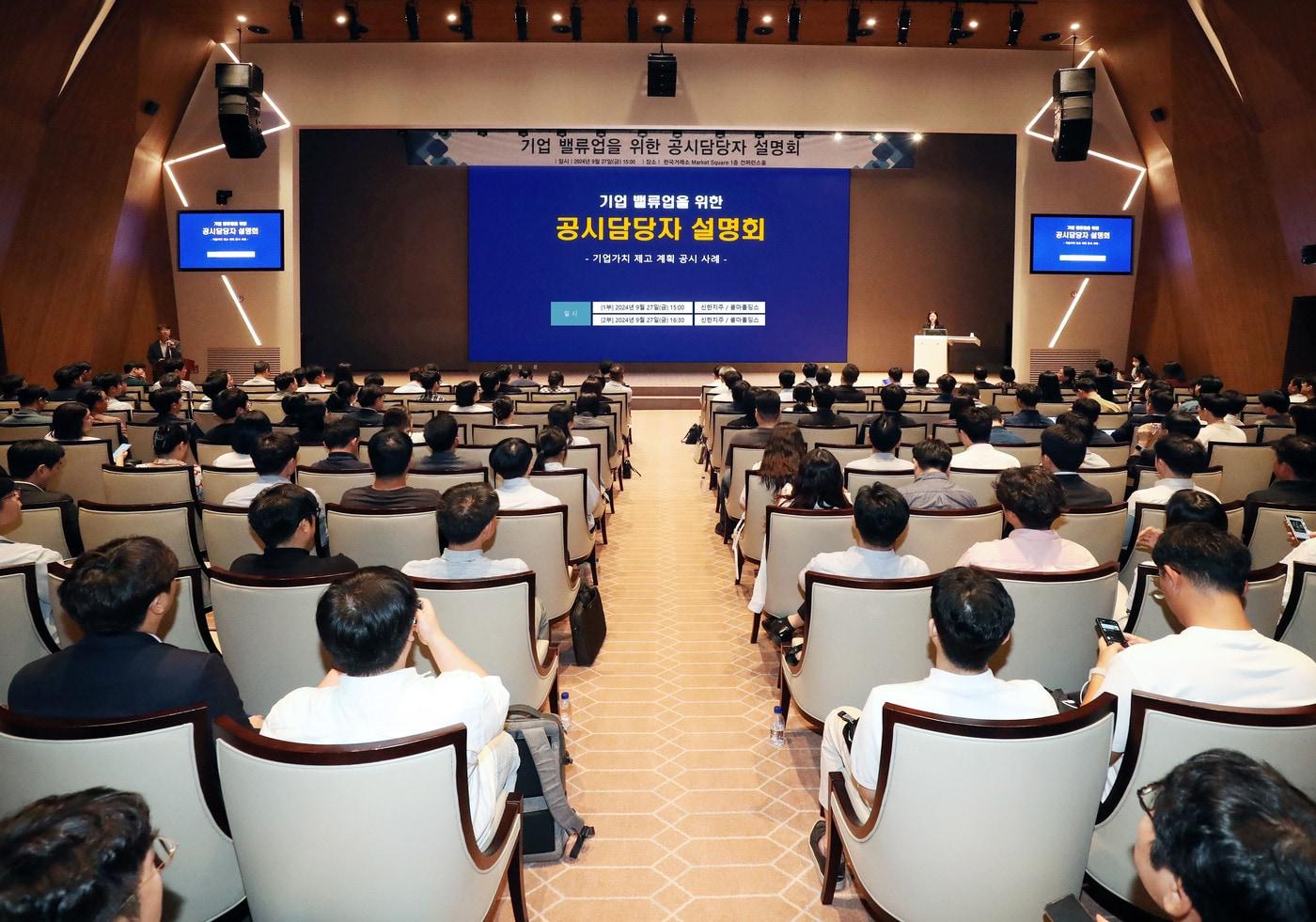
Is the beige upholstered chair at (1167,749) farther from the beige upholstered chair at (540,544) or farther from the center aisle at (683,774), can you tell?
the beige upholstered chair at (540,544)

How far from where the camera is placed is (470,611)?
2.75 metres

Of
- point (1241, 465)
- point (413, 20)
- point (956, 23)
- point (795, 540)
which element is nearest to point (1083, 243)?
point (956, 23)

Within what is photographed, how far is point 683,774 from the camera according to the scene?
3115 mm

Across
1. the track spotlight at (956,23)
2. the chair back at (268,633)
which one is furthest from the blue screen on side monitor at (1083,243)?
the chair back at (268,633)

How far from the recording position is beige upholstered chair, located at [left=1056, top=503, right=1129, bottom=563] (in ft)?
12.0

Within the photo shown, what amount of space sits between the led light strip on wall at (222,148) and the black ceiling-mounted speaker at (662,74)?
5100mm

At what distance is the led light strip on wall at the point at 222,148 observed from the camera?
12758 mm

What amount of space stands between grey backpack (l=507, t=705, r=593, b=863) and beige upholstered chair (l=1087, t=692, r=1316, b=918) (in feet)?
4.45

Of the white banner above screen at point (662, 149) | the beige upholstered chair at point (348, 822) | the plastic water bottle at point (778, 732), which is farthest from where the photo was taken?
the white banner above screen at point (662, 149)

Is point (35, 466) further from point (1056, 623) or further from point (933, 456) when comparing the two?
point (1056, 623)

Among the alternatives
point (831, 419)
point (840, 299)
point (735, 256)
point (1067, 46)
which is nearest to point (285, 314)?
point (735, 256)

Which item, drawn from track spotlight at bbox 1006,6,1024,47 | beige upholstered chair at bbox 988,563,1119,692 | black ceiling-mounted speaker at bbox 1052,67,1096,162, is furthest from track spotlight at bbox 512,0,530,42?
beige upholstered chair at bbox 988,563,1119,692

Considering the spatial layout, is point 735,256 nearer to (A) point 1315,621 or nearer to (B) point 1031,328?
(B) point 1031,328

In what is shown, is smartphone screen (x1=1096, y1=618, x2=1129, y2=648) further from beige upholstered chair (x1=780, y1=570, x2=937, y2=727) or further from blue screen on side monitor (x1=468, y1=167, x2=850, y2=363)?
blue screen on side monitor (x1=468, y1=167, x2=850, y2=363)
